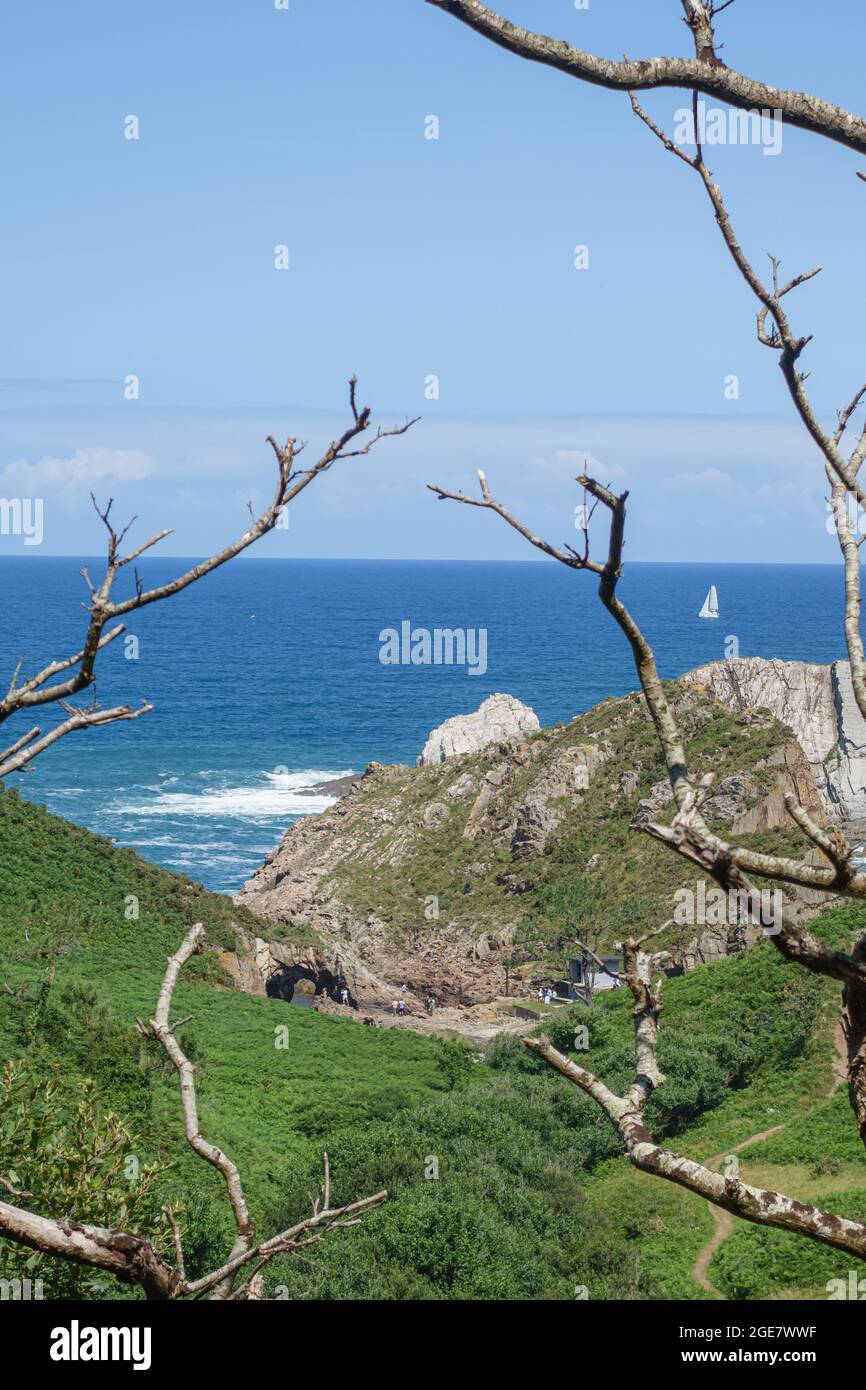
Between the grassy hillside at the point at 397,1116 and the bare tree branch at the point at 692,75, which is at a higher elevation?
the bare tree branch at the point at 692,75

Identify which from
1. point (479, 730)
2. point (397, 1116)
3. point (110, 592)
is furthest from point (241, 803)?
point (110, 592)

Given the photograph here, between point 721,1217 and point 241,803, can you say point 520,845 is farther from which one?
point 241,803

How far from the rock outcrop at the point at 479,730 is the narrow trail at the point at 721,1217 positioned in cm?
3529

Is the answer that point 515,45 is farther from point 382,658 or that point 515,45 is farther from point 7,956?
point 382,658

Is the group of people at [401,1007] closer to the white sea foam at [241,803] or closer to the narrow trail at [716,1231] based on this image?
the narrow trail at [716,1231]

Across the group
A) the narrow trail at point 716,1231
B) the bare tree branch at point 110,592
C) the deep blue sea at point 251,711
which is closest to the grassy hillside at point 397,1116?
the narrow trail at point 716,1231

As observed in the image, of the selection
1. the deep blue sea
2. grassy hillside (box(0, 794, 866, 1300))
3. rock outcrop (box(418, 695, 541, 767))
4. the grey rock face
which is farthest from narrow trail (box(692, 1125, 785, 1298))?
the deep blue sea

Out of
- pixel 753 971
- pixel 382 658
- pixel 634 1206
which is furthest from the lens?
pixel 382 658

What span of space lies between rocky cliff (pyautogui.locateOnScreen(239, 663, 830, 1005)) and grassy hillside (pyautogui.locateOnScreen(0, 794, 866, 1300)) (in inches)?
306

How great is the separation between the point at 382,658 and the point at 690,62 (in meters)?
162

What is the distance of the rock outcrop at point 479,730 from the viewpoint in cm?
6725

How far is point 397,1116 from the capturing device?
85.1 feet

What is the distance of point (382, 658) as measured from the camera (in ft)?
547

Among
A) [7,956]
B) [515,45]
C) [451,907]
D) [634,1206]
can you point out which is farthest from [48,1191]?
[451,907]
